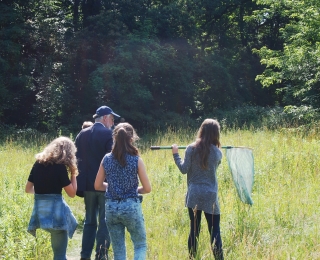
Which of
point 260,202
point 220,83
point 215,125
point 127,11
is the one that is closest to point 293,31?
point 220,83

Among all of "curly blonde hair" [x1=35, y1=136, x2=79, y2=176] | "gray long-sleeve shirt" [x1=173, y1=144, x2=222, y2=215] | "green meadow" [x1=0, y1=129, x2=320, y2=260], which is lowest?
"green meadow" [x1=0, y1=129, x2=320, y2=260]

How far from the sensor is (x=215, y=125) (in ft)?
17.5

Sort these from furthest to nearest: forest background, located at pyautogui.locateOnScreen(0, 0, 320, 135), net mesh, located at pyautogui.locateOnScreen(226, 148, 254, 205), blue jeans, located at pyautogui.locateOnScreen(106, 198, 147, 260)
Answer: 1. forest background, located at pyautogui.locateOnScreen(0, 0, 320, 135)
2. net mesh, located at pyautogui.locateOnScreen(226, 148, 254, 205)
3. blue jeans, located at pyautogui.locateOnScreen(106, 198, 147, 260)

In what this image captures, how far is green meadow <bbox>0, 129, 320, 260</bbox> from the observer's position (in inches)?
221

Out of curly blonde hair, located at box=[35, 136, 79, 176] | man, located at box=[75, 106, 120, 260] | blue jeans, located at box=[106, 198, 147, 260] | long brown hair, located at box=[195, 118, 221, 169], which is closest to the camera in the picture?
blue jeans, located at box=[106, 198, 147, 260]

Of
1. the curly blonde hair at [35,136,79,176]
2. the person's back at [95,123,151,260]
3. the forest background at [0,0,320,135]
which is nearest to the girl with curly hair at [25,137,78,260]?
the curly blonde hair at [35,136,79,176]

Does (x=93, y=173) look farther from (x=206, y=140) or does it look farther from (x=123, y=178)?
(x=206, y=140)

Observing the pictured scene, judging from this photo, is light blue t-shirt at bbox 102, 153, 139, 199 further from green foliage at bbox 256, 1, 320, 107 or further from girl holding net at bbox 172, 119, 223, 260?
green foliage at bbox 256, 1, 320, 107

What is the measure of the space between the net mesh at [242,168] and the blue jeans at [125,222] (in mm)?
1989

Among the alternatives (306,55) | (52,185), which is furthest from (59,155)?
(306,55)

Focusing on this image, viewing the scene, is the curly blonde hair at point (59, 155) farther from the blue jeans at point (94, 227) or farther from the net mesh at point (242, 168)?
the net mesh at point (242, 168)

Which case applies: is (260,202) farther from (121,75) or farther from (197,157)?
(121,75)

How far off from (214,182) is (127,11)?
21.2 m

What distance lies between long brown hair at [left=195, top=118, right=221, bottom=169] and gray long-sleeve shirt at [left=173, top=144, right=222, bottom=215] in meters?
0.05
